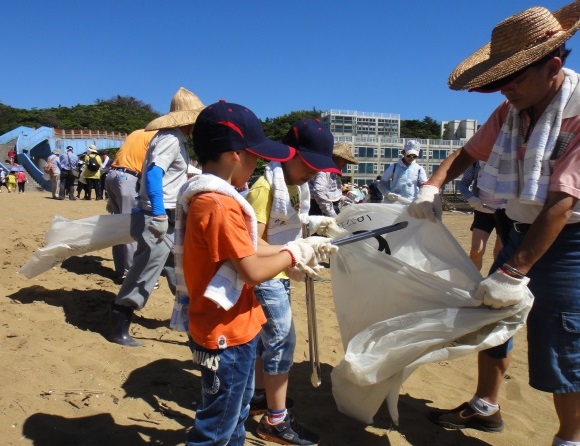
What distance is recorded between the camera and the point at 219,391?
6.20 ft

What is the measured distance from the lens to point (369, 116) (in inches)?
3996

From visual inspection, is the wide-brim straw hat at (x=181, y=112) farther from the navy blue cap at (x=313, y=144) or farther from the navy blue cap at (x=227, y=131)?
the navy blue cap at (x=227, y=131)

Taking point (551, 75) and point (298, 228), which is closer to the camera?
point (551, 75)

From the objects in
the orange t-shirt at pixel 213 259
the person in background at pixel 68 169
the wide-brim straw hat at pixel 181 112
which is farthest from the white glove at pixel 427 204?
the person in background at pixel 68 169

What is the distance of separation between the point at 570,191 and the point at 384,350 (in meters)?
1.01

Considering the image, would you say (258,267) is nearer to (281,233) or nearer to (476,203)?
(281,233)

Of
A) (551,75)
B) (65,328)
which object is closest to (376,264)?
(551,75)

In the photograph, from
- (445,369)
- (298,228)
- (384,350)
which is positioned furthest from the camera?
(445,369)

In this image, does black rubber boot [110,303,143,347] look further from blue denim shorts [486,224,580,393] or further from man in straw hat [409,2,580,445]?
blue denim shorts [486,224,580,393]

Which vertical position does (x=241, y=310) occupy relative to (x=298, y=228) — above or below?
below

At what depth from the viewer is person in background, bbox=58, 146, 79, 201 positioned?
1422cm

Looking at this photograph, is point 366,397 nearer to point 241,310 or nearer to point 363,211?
point 241,310

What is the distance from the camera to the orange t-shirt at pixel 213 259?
68.9 inches

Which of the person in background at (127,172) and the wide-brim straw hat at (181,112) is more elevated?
the wide-brim straw hat at (181,112)
